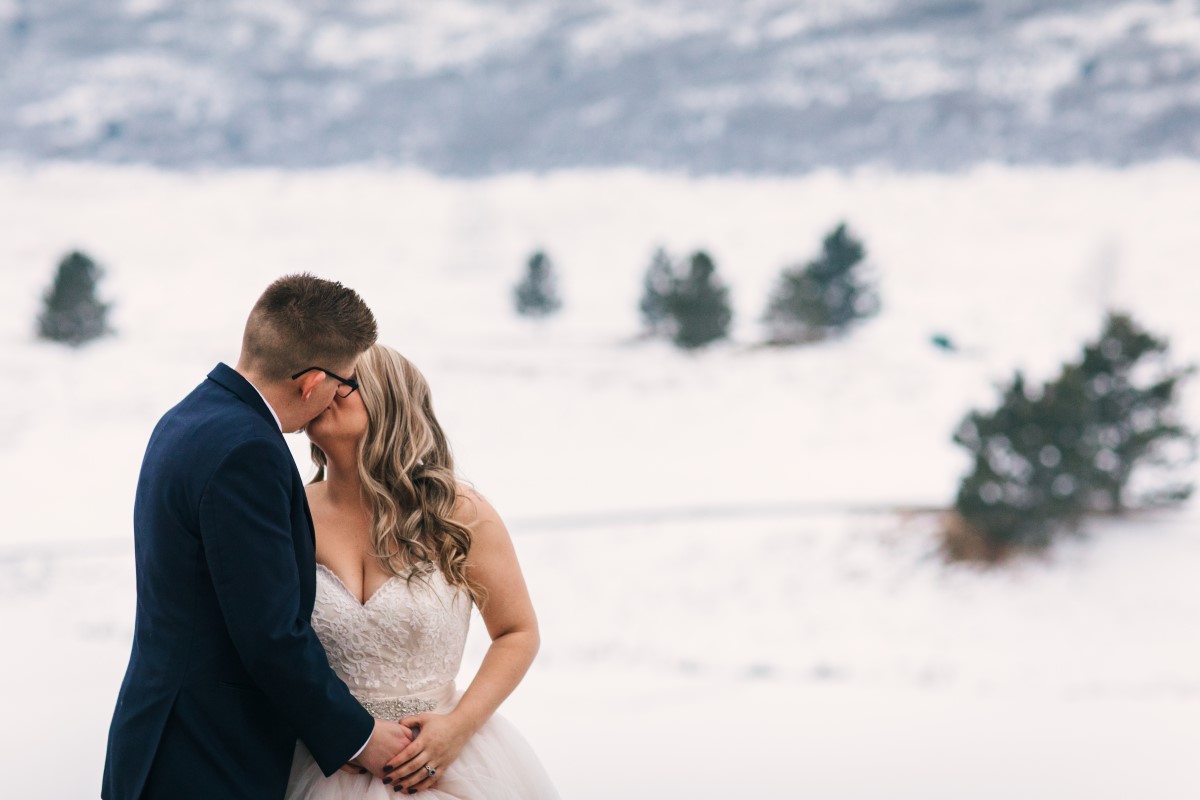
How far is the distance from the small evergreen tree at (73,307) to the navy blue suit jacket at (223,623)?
5999 mm

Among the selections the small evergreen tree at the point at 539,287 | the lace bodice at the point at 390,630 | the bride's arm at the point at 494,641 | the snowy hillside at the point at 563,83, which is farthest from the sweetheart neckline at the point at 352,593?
the snowy hillside at the point at 563,83

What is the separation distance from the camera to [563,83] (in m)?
6.92

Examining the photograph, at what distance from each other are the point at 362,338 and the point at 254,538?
246 mm

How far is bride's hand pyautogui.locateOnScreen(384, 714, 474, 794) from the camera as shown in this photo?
4.00 feet

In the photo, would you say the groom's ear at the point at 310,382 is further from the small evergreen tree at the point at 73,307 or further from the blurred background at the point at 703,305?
the small evergreen tree at the point at 73,307

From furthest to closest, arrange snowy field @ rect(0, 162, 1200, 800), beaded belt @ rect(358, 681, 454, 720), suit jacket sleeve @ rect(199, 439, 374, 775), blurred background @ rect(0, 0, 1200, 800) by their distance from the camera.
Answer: blurred background @ rect(0, 0, 1200, 800) → snowy field @ rect(0, 162, 1200, 800) → beaded belt @ rect(358, 681, 454, 720) → suit jacket sleeve @ rect(199, 439, 374, 775)

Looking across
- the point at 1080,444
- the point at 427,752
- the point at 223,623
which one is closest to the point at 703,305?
the point at 1080,444

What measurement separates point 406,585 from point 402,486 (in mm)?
123

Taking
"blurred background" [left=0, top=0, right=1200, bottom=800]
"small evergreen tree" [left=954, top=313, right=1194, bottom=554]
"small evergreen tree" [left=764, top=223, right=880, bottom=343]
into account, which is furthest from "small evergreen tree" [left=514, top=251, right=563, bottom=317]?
"small evergreen tree" [left=954, top=313, right=1194, bottom=554]

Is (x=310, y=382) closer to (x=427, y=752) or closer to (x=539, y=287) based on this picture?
(x=427, y=752)

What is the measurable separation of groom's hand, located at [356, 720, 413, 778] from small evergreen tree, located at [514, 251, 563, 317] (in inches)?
221

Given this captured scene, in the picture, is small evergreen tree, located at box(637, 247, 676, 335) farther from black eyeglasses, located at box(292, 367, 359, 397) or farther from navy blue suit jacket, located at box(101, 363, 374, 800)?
navy blue suit jacket, located at box(101, 363, 374, 800)

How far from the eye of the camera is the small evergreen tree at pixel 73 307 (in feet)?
21.1

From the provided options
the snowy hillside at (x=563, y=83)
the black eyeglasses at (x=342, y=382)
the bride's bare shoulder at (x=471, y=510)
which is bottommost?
the bride's bare shoulder at (x=471, y=510)
